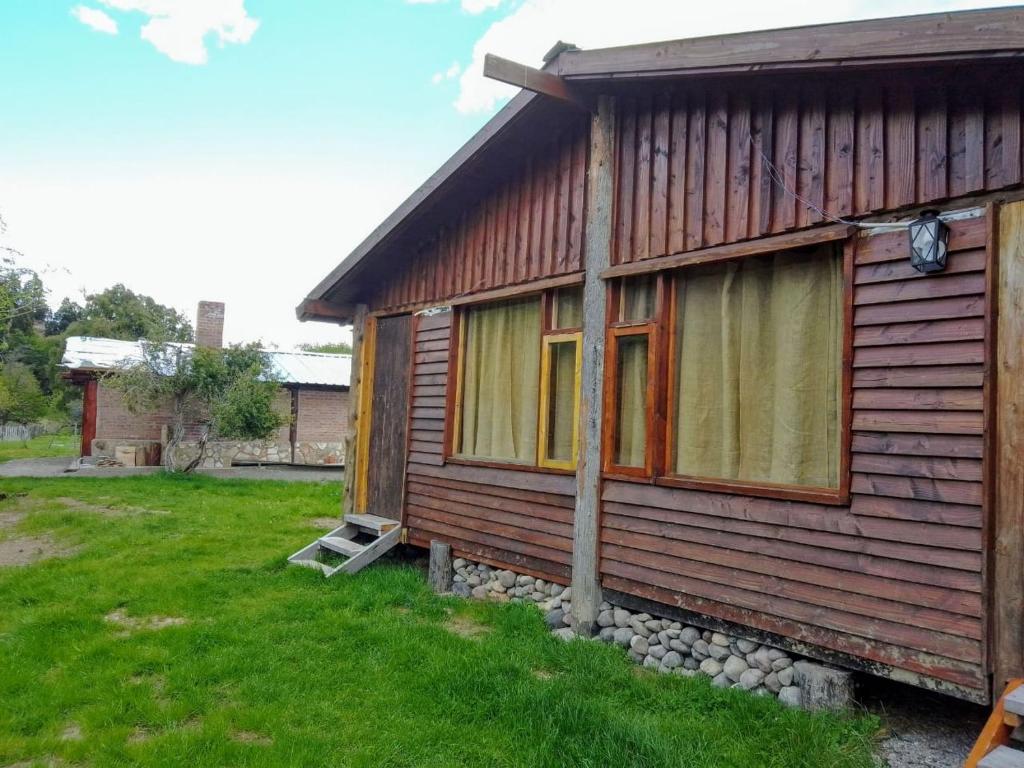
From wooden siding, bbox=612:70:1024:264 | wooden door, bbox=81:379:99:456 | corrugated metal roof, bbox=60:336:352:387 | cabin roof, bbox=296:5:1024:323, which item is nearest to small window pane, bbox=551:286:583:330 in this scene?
wooden siding, bbox=612:70:1024:264

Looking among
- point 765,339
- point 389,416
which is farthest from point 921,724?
point 389,416

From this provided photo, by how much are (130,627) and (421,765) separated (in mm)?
3473

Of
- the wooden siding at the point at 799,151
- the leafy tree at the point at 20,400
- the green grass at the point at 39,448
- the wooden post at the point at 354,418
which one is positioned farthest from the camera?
the leafy tree at the point at 20,400

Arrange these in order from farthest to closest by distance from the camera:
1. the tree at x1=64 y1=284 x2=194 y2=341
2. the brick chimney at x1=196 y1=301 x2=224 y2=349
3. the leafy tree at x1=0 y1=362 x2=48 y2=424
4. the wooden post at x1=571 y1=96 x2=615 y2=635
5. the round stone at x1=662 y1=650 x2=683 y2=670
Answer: the tree at x1=64 y1=284 x2=194 y2=341, the leafy tree at x1=0 y1=362 x2=48 y2=424, the brick chimney at x1=196 y1=301 x2=224 y2=349, the wooden post at x1=571 y1=96 x2=615 y2=635, the round stone at x1=662 y1=650 x2=683 y2=670

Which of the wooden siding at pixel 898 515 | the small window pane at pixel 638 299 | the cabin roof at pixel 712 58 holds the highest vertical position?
the cabin roof at pixel 712 58

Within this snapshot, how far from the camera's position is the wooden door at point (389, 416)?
26.8ft

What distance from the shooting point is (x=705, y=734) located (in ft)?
12.1

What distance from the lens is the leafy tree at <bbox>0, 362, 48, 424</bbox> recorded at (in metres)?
29.8

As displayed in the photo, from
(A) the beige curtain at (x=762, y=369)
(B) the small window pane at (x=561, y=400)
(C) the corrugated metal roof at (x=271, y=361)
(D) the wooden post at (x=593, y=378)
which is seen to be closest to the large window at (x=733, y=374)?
(A) the beige curtain at (x=762, y=369)

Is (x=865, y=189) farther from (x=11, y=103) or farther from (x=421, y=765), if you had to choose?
(x=11, y=103)

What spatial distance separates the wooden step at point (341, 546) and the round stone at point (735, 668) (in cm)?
425

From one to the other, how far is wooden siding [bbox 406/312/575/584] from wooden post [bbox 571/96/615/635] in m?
0.23

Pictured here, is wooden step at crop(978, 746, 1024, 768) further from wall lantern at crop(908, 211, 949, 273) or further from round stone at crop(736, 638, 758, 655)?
wall lantern at crop(908, 211, 949, 273)

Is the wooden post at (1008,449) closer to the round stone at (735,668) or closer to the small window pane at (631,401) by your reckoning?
the round stone at (735,668)
